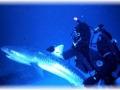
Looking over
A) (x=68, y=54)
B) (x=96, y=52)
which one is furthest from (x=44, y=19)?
(x=96, y=52)

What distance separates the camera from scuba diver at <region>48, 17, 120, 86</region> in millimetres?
3256

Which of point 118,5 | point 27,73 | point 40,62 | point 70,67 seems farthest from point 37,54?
point 27,73

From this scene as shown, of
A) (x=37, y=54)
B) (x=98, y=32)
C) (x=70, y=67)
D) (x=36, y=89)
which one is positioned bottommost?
(x=36, y=89)

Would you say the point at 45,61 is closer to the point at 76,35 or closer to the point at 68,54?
the point at 68,54

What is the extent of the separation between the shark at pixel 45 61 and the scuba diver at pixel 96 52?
0.69 ft

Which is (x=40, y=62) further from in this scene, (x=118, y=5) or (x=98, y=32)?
(x=118, y=5)

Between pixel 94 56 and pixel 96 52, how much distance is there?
0.31 ft

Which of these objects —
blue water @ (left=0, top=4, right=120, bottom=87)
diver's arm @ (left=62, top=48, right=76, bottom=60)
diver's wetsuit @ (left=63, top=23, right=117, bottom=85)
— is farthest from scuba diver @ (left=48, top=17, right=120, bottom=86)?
blue water @ (left=0, top=4, right=120, bottom=87)

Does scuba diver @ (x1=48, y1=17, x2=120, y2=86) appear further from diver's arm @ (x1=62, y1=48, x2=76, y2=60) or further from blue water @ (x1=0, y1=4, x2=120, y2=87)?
blue water @ (x1=0, y1=4, x2=120, y2=87)

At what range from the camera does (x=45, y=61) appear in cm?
356

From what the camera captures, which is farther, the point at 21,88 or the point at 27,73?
the point at 27,73

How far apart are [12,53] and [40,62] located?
0.64m

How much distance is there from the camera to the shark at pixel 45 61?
350 centimetres

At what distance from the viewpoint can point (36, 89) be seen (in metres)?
3.81
